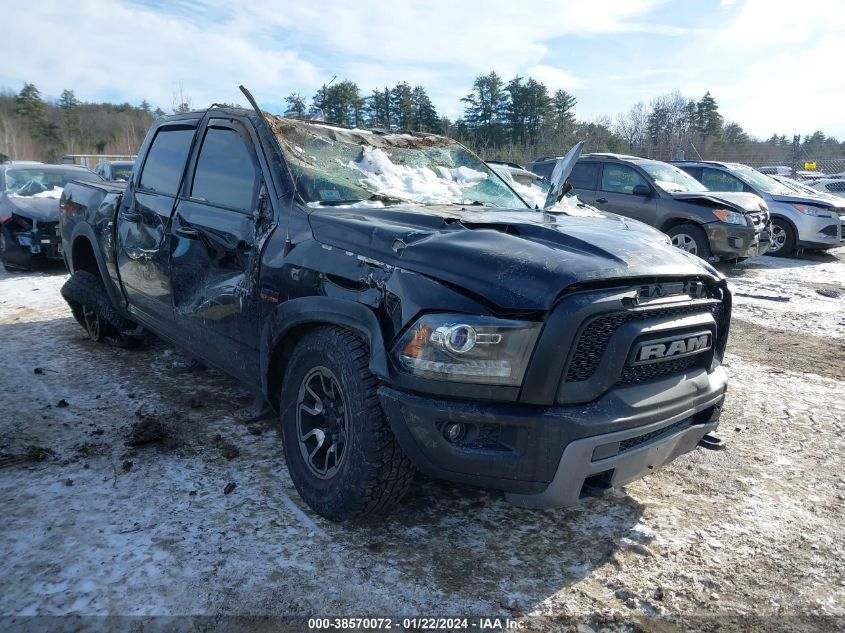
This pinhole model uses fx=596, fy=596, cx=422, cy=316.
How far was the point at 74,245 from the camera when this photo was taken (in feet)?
17.6

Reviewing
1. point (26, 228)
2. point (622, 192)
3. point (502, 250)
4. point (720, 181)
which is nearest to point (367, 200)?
point (502, 250)

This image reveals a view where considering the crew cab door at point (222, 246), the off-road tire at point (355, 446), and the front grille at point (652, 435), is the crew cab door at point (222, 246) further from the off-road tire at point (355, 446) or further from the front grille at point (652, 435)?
the front grille at point (652, 435)

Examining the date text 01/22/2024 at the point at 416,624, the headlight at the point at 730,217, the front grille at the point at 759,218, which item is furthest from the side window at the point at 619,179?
the date text 01/22/2024 at the point at 416,624

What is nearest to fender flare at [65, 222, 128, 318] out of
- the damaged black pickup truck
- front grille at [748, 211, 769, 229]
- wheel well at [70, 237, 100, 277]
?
wheel well at [70, 237, 100, 277]

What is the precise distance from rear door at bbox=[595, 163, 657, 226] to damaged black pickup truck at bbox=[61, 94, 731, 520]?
7208 millimetres

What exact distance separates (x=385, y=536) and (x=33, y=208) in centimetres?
A: 867

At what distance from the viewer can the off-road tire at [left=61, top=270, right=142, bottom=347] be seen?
5.10 meters

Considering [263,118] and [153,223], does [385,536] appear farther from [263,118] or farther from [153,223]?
[153,223]

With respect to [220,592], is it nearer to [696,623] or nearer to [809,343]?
[696,623]

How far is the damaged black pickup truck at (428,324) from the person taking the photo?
7.00ft

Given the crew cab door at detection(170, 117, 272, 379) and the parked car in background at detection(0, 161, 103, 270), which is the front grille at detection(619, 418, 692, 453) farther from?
the parked car in background at detection(0, 161, 103, 270)

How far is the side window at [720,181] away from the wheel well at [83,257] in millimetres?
11208

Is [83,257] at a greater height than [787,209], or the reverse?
[787,209]

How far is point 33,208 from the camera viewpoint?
8773mm
